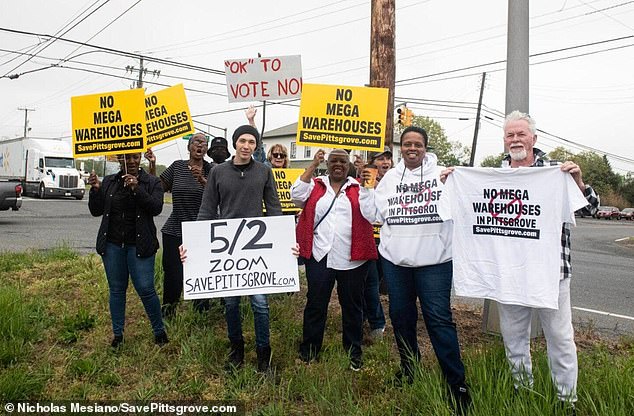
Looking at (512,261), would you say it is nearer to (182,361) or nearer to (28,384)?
(182,361)

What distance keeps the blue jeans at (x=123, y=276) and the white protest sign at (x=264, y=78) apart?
2.46 metres

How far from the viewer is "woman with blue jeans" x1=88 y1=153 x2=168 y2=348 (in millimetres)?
4422

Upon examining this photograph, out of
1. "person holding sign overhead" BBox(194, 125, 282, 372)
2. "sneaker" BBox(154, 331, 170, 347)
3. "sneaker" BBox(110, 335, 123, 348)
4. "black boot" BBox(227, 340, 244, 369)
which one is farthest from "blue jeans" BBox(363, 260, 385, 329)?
"sneaker" BBox(110, 335, 123, 348)

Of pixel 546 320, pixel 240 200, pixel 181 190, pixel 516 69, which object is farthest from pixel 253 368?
pixel 516 69

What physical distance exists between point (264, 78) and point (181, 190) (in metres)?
1.80

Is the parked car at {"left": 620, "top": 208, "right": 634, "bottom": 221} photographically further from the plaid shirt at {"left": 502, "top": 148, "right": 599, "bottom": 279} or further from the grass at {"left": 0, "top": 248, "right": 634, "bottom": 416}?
the plaid shirt at {"left": 502, "top": 148, "right": 599, "bottom": 279}

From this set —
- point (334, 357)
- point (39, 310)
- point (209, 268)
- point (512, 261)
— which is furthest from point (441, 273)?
point (39, 310)

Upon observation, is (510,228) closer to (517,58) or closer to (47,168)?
(517,58)

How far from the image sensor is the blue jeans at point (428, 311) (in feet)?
11.3

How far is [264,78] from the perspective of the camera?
6043mm

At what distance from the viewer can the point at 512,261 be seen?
10.6 feet

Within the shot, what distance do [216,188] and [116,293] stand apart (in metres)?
1.33

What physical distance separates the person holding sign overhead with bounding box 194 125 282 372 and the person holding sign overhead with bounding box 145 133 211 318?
78 centimetres

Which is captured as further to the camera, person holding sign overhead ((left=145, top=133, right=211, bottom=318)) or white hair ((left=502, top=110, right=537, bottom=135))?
person holding sign overhead ((left=145, top=133, right=211, bottom=318))
